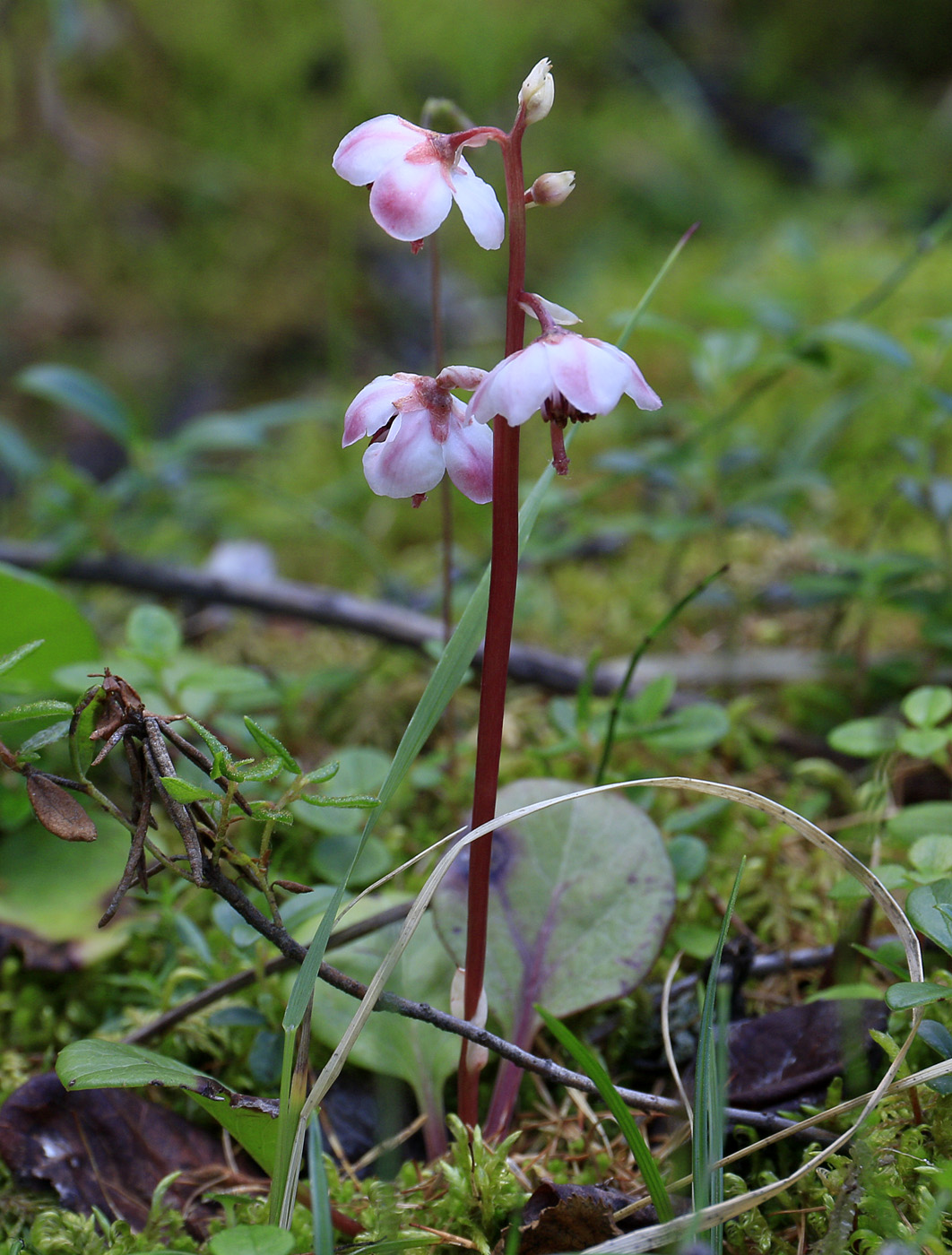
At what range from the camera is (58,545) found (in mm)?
1727

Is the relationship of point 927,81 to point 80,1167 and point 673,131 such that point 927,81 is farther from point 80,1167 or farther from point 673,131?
point 80,1167

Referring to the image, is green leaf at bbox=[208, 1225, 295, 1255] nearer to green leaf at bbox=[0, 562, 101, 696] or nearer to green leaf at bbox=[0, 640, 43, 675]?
green leaf at bbox=[0, 640, 43, 675]

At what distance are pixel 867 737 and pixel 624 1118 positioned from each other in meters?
0.56

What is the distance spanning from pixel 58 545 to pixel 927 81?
14.0 ft

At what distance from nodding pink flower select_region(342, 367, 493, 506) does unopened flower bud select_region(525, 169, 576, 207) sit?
0.13 meters

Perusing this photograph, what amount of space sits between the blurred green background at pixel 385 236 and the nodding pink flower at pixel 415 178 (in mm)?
1207

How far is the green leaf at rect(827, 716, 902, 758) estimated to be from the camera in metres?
1.02

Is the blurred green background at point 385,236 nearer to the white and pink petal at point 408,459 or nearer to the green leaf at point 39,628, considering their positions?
the green leaf at point 39,628

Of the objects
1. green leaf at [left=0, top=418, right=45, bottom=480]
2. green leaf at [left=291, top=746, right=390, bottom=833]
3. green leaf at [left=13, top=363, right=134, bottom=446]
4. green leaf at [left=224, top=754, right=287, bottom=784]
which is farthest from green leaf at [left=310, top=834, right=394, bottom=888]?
green leaf at [left=0, top=418, right=45, bottom=480]

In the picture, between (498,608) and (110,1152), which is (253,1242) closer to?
(110,1152)

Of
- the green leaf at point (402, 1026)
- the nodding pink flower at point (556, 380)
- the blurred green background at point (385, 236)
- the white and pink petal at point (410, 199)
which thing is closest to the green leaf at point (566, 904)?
the green leaf at point (402, 1026)

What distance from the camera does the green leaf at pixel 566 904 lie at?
0.91 meters

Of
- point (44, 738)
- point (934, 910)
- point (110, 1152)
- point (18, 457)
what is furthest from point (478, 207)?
point (18, 457)

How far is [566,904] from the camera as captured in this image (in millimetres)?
971
